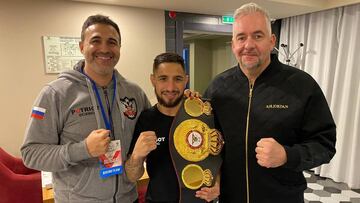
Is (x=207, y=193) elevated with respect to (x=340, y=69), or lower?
lower

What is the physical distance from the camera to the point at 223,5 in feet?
10.8

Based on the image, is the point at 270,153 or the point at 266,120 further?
the point at 266,120

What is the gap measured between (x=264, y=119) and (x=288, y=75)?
26 centimetres

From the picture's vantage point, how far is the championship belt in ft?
4.18

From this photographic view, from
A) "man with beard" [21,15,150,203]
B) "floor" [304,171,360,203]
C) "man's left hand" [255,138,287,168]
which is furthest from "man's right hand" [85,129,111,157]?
"floor" [304,171,360,203]

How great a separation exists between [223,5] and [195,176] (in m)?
2.60

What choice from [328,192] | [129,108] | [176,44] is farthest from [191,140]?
[328,192]

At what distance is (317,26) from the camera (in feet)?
12.7

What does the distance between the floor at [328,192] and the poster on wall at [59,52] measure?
3.32 meters

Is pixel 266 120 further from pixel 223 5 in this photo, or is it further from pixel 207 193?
pixel 223 5

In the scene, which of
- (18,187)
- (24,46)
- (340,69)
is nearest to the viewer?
(18,187)

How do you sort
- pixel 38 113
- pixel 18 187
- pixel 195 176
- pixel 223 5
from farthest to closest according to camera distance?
pixel 223 5
pixel 18 187
pixel 195 176
pixel 38 113

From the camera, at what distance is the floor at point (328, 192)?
3.17 meters

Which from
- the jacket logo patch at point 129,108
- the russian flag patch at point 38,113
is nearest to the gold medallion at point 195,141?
the jacket logo patch at point 129,108
